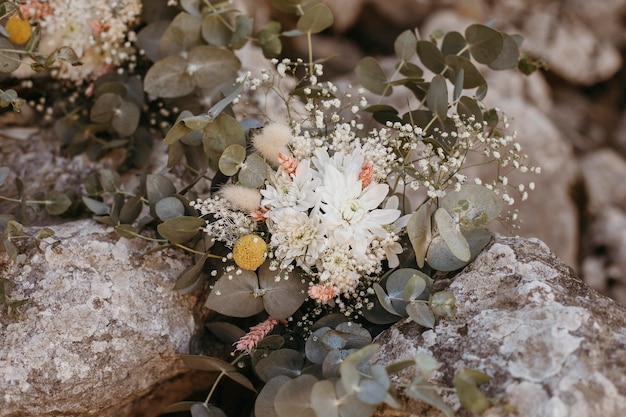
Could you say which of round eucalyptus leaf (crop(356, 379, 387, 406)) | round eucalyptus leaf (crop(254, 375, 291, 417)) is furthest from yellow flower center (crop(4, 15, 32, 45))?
round eucalyptus leaf (crop(356, 379, 387, 406))

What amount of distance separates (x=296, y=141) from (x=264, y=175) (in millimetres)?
78

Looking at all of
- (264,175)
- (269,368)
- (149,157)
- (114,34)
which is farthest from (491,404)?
(114,34)

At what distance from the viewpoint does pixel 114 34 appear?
1409mm

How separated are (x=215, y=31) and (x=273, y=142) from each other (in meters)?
0.44

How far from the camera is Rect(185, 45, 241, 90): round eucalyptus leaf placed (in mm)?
1311

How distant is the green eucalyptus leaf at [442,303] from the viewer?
97 cm

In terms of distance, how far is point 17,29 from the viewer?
131 centimetres

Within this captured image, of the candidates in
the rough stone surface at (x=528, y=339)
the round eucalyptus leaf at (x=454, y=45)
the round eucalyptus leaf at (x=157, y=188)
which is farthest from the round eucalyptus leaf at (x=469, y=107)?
the round eucalyptus leaf at (x=157, y=188)

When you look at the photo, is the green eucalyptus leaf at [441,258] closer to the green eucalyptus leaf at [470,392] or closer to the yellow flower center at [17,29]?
the green eucalyptus leaf at [470,392]

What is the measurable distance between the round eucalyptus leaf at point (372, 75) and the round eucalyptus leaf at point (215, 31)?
1.01 ft

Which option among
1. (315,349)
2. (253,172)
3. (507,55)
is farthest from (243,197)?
(507,55)

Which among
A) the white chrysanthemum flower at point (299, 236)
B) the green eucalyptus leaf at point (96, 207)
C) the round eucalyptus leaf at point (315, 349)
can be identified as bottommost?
the round eucalyptus leaf at point (315, 349)

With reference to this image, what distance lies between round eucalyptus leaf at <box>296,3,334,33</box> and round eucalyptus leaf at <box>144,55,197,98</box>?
0.25 m

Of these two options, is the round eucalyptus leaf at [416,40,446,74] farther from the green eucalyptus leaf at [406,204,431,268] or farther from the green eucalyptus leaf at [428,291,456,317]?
the green eucalyptus leaf at [428,291,456,317]
